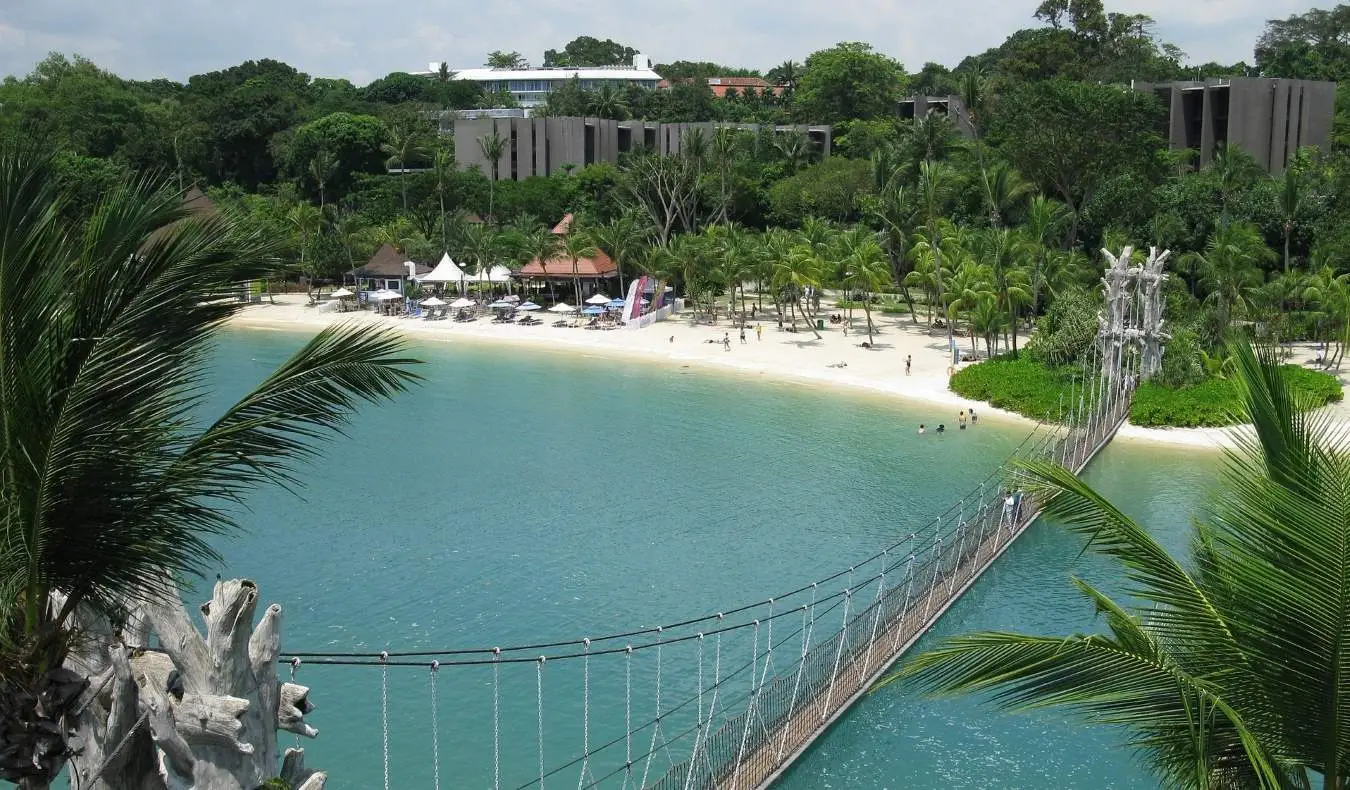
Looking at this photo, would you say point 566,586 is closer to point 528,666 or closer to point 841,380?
point 528,666

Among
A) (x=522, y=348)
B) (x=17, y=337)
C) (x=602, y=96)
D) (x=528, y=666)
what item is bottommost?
(x=528, y=666)

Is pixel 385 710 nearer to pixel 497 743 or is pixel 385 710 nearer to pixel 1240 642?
pixel 497 743

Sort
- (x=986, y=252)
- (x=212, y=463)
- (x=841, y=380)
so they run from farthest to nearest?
(x=986, y=252) → (x=841, y=380) → (x=212, y=463)

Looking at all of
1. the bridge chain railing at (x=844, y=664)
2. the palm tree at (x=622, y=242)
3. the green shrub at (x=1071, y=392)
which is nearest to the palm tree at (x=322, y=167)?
the palm tree at (x=622, y=242)

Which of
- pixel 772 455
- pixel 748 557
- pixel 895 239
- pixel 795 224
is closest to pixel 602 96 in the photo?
pixel 795 224

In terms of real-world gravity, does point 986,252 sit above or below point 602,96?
below

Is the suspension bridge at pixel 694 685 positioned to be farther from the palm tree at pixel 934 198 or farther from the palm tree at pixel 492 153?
the palm tree at pixel 492 153

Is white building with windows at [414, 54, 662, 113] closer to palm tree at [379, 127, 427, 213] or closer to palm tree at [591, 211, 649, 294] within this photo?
palm tree at [379, 127, 427, 213]
